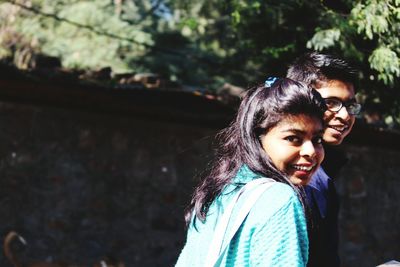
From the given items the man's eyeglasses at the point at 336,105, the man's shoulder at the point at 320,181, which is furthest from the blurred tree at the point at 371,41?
the man's shoulder at the point at 320,181

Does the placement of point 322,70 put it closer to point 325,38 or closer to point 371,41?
point 325,38

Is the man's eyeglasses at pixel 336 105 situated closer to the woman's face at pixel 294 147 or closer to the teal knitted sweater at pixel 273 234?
the woman's face at pixel 294 147

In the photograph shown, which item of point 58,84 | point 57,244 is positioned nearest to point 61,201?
point 57,244

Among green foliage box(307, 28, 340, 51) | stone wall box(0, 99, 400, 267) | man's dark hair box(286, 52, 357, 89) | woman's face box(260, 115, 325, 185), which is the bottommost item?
stone wall box(0, 99, 400, 267)

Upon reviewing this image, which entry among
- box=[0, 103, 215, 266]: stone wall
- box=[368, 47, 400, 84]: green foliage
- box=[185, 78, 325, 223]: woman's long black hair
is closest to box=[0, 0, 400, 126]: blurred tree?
box=[368, 47, 400, 84]: green foliage

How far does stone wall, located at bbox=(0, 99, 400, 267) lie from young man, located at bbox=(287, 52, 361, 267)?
3.12 m

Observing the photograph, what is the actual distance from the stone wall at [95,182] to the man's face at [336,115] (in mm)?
3200

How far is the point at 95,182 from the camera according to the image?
551 cm

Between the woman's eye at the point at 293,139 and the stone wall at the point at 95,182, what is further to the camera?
the stone wall at the point at 95,182

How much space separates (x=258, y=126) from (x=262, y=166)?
0.46ft

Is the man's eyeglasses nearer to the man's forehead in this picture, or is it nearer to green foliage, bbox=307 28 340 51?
the man's forehead

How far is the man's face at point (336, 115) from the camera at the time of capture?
223cm

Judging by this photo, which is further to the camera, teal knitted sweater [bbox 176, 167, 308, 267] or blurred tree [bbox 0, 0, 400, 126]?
blurred tree [bbox 0, 0, 400, 126]

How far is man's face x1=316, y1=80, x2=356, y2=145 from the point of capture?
87.7 inches
